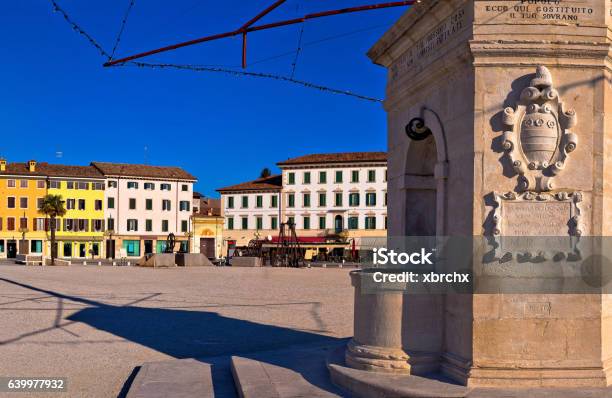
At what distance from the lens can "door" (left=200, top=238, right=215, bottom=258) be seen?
76312 millimetres

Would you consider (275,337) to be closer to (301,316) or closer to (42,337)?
(301,316)

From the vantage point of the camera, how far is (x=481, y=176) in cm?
681

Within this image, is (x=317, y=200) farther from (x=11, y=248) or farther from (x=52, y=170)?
(x=11, y=248)

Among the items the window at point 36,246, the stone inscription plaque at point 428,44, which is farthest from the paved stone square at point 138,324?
the window at point 36,246

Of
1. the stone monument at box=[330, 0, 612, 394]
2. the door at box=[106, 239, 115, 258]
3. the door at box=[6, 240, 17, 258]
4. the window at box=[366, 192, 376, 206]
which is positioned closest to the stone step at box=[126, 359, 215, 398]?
the stone monument at box=[330, 0, 612, 394]

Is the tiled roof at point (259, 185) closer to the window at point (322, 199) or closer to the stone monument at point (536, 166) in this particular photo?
the window at point (322, 199)

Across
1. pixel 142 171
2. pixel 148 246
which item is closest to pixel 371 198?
pixel 148 246

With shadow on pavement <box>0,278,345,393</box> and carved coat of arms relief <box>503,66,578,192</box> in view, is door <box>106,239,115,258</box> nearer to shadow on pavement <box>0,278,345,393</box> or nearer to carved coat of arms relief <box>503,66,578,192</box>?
shadow on pavement <box>0,278,345,393</box>

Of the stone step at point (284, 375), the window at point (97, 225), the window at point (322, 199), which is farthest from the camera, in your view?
the window at point (97, 225)

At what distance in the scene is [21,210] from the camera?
69250 millimetres

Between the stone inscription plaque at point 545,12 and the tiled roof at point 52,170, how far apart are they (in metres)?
69.8

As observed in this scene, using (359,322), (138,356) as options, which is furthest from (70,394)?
(359,322)

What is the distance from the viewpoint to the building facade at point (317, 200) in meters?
69.2

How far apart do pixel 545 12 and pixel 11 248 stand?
72.1 metres
